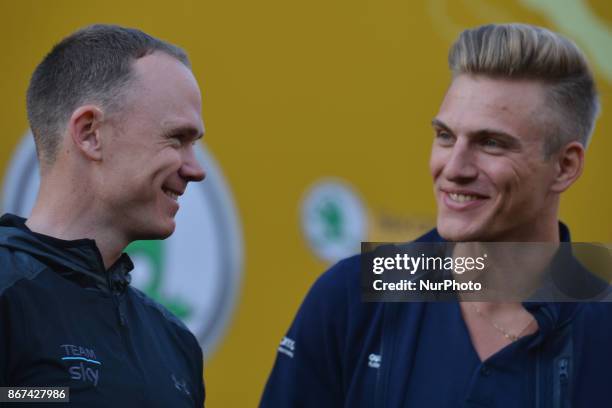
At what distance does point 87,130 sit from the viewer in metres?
1.93

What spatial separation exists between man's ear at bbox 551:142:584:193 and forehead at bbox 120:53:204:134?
2.60ft

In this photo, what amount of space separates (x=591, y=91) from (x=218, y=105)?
4.80 ft

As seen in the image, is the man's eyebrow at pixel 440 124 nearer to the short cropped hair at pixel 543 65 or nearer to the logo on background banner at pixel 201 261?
the short cropped hair at pixel 543 65

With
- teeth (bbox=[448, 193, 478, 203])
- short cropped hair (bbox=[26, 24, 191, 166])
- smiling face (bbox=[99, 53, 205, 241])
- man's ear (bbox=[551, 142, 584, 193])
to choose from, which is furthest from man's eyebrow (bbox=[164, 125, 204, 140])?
man's ear (bbox=[551, 142, 584, 193])

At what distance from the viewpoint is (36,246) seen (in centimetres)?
183

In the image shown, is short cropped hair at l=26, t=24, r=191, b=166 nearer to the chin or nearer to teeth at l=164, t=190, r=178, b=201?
teeth at l=164, t=190, r=178, b=201

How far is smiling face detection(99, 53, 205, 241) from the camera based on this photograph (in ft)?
6.35

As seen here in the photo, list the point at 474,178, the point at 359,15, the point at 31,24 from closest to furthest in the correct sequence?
the point at 474,178 < the point at 31,24 < the point at 359,15

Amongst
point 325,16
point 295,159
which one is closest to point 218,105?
point 295,159

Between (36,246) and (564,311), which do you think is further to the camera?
(564,311)

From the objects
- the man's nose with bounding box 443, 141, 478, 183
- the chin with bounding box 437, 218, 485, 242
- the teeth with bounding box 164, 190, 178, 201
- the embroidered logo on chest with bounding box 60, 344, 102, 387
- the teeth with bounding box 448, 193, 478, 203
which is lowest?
the embroidered logo on chest with bounding box 60, 344, 102, 387

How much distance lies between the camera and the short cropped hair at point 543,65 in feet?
7.33

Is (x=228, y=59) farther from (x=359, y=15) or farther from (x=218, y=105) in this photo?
(x=359, y=15)

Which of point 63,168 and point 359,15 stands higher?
point 359,15
